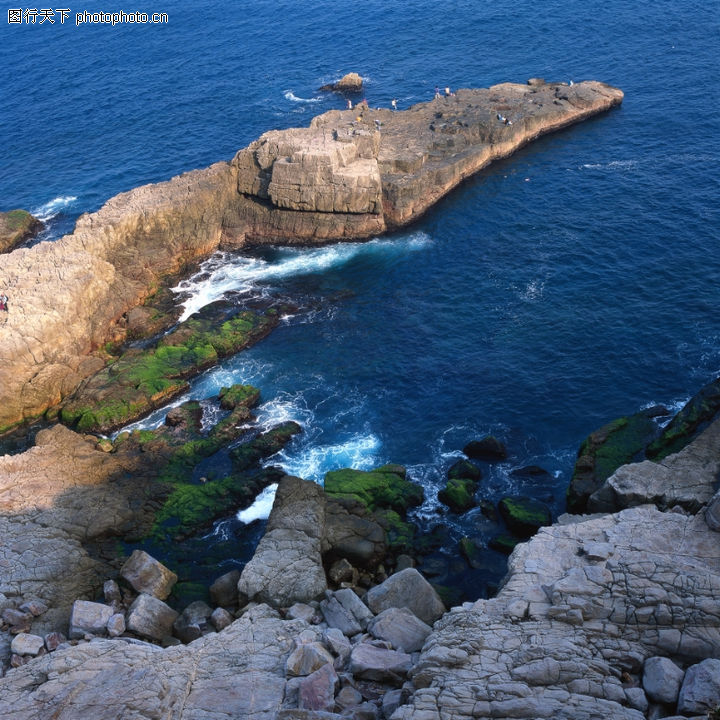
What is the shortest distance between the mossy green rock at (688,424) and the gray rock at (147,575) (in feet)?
118

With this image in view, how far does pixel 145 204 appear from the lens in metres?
95.4

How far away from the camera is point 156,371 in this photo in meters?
76.9

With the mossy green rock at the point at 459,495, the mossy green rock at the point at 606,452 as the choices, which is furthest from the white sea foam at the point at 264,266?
the mossy green rock at the point at 606,452

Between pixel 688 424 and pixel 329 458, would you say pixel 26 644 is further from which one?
pixel 688 424

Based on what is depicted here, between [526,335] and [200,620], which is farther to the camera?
[526,335]

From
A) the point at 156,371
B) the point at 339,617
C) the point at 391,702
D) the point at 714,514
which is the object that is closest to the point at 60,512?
the point at 156,371

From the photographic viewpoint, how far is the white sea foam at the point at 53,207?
4281 inches

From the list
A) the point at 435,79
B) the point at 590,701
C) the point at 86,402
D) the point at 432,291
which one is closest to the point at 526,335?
the point at 432,291

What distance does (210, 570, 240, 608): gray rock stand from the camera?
52.1 m

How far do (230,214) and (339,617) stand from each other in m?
63.5

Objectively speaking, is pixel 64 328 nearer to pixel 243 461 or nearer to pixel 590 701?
pixel 243 461

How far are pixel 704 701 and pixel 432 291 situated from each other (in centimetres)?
5802

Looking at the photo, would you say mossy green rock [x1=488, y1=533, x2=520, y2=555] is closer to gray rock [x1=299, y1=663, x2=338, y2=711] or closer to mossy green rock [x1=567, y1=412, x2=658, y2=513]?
mossy green rock [x1=567, y1=412, x2=658, y2=513]

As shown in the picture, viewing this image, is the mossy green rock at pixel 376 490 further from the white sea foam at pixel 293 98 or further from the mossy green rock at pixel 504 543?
the white sea foam at pixel 293 98
